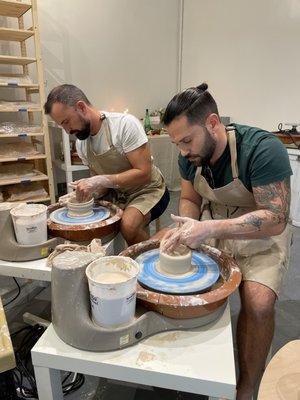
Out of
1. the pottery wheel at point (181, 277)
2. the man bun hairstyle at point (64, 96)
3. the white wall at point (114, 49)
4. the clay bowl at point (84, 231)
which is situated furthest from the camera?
the white wall at point (114, 49)

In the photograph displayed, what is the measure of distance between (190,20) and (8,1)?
7.64 feet

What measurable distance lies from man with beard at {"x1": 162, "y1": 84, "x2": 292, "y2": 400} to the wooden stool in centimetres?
41

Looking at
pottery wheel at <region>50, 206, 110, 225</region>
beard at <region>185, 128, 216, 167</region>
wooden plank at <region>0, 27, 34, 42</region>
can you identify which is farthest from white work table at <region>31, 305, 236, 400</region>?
wooden plank at <region>0, 27, 34, 42</region>

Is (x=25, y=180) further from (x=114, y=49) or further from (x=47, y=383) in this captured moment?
(x=47, y=383)

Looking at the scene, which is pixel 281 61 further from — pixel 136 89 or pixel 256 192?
pixel 256 192

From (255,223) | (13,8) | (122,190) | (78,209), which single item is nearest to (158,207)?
(122,190)

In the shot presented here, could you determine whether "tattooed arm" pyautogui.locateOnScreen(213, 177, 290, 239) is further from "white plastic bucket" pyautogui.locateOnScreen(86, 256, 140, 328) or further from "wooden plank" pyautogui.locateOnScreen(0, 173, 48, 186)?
"wooden plank" pyautogui.locateOnScreen(0, 173, 48, 186)

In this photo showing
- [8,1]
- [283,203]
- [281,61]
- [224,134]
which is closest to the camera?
[283,203]

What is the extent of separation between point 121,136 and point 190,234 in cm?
89

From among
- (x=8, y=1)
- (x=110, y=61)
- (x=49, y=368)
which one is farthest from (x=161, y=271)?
(x=110, y=61)

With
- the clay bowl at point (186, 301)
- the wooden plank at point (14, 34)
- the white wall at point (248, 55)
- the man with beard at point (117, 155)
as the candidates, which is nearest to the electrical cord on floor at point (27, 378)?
the man with beard at point (117, 155)

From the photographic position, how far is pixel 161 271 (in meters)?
0.96

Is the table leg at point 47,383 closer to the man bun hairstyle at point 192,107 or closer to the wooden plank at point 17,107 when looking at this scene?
the man bun hairstyle at point 192,107

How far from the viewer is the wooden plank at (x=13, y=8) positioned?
246 centimetres
